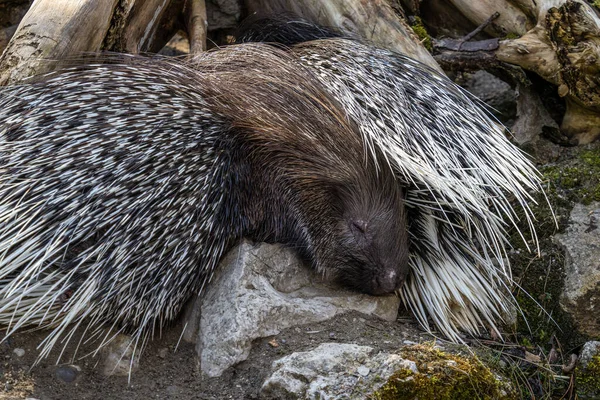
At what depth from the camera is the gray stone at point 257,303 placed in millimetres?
2592

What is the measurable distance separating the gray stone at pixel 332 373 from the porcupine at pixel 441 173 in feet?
1.97

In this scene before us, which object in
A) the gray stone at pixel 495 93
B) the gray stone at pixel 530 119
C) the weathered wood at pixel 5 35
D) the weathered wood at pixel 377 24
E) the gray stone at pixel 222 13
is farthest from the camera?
the gray stone at pixel 495 93

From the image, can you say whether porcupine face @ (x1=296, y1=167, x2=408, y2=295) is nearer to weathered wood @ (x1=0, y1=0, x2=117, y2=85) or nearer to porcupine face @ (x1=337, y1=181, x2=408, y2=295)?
porcupine face @ (x1=337, y1=181, x2=408, y2=295)

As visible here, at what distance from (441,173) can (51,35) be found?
1.63 m

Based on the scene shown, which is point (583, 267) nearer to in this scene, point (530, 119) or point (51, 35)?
→ point (530, 119)

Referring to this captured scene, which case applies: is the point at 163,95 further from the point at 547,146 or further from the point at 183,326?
the point at 547,146

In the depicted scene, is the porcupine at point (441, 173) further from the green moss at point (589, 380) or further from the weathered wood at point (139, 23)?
the weathered wood at point (139, 23)

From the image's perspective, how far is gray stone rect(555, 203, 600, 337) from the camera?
294 centimetres

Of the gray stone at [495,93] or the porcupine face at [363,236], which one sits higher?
the gray stone at [495,93]

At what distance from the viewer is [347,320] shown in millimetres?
2785

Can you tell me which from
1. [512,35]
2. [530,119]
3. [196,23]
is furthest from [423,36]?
[196,23]

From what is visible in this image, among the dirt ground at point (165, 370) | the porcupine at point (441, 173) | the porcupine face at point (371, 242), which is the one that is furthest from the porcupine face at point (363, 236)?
the dirt ground at point (165, 370)

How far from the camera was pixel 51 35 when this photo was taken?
9.80ft

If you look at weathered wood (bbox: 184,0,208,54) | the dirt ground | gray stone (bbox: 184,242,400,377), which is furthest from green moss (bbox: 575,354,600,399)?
weathered wood (bbox: 184,0,208,54)
